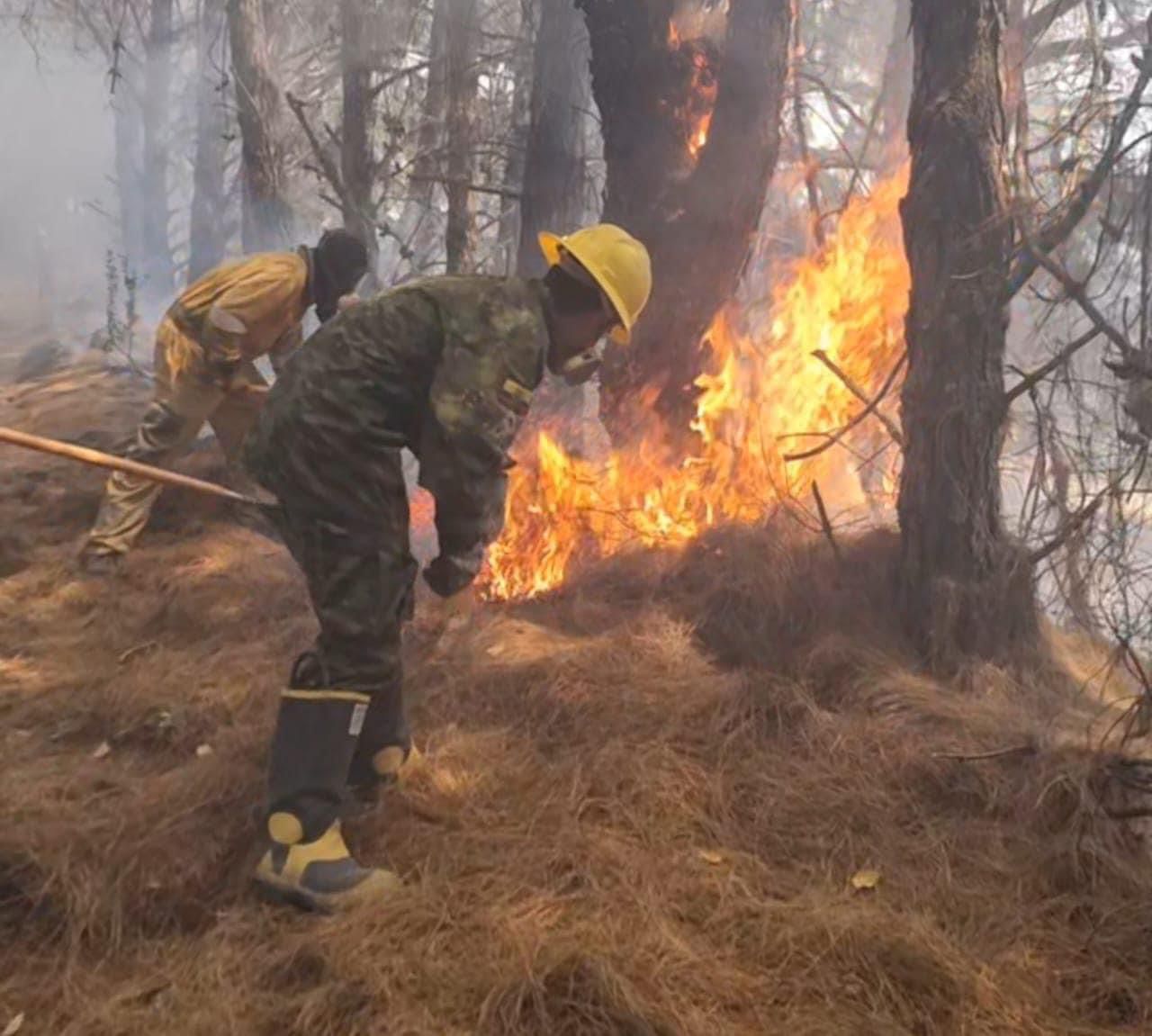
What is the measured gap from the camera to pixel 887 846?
122 inches

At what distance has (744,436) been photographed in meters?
6.16

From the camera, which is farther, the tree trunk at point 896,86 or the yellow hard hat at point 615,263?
the tree trunk at point 896,86

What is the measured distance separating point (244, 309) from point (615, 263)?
307cm

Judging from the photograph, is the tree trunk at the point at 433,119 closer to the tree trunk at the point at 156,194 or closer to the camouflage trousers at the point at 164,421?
the camouflage trousers at the point at 164,421

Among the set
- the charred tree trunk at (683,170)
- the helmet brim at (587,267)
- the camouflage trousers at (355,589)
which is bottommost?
the camouflage trousers at (355,589)

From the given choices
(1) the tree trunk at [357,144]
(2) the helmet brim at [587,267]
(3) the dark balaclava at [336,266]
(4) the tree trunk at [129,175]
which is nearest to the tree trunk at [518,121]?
(1) the tree trunk at [357,144]

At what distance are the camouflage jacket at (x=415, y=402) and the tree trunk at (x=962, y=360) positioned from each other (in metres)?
2.22

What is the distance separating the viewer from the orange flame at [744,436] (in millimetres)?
5746

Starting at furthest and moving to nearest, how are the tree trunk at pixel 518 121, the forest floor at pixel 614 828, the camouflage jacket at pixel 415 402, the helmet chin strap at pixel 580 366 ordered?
the tree trunk at pixel 518 121 → the helmet chin strap at pixel 580 366 → the camouflage jacket at pixel 415 402 → the forest floor at pixel 614 828

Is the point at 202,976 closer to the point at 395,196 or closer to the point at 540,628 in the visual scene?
the point at 540,628

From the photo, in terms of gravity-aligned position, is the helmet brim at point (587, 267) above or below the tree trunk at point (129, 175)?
below

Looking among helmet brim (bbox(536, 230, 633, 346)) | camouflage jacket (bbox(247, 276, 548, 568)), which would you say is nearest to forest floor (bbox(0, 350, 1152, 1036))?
camouflage jacket (bbox(247, 276, 548, 568))

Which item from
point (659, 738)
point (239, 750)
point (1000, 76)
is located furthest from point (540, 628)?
point (1000, 76)

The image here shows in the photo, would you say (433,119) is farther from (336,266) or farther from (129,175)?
(129,175)
